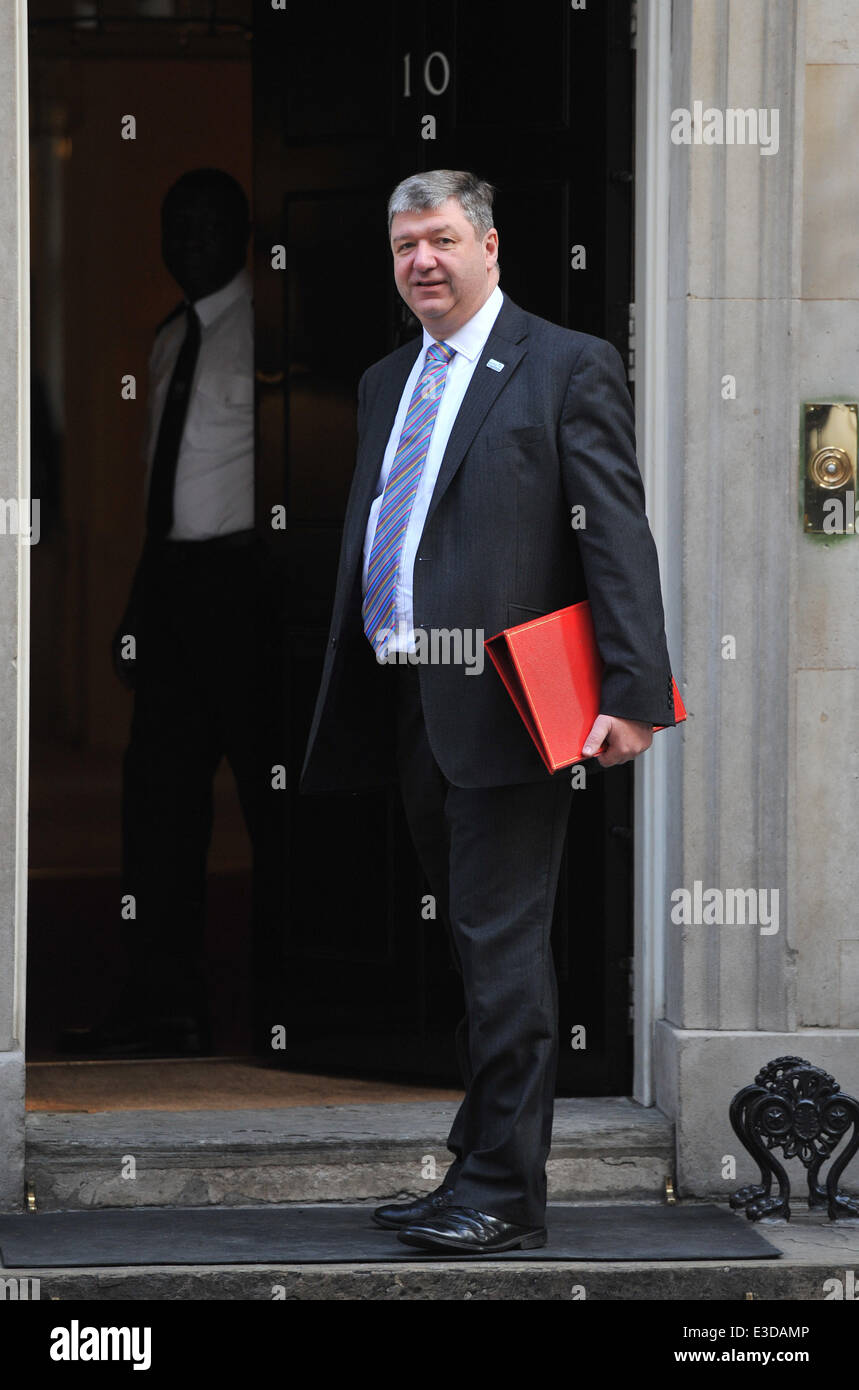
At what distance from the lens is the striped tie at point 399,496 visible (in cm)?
450

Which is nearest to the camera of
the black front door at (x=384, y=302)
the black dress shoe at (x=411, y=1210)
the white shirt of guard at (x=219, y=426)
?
the black dress shoe at (x=411, y=1210)

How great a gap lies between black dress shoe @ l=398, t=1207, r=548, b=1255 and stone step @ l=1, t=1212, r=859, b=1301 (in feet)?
0.11

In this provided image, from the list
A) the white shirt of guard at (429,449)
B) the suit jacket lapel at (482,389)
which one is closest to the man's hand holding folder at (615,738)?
the white shirt of guard at (429,449)

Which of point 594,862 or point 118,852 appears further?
point 118,852

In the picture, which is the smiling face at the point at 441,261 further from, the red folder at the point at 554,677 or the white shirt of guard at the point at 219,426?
the white shirt of guard at the point at 219,426

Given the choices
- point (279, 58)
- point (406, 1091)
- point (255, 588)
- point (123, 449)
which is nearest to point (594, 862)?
point (406, 1091)

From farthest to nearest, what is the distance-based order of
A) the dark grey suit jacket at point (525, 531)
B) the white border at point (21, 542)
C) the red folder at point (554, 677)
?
the white border at point (21, 542) → the dark grey suit jacket at point (525, 531) → the red folder at point (554, 677)

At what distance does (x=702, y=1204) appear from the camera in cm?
519

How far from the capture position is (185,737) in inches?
255

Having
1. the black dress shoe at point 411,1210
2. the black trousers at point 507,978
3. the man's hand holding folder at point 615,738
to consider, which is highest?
the man's hand holding folder at point 615,738

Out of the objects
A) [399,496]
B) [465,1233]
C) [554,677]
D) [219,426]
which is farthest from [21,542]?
[465,1233]

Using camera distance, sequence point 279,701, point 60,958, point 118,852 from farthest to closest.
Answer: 1. point 118,852
2. point 60,958
3. point 279,701
